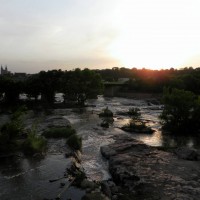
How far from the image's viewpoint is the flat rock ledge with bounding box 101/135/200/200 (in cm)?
2546

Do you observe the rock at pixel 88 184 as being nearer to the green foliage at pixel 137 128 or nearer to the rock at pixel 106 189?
the rock at pixel 106 189

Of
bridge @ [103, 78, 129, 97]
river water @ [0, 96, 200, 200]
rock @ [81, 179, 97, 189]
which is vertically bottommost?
river water @ [0, 96, 200, 200]

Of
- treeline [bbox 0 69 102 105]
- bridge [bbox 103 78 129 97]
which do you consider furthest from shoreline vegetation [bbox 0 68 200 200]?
bridge [bbox 103 78 129 97]

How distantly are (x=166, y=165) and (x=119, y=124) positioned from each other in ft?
102

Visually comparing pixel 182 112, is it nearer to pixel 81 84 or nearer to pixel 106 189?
pixel 106 189

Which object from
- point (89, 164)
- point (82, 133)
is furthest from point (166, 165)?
point (82, 133)

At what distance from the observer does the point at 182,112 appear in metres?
53.2

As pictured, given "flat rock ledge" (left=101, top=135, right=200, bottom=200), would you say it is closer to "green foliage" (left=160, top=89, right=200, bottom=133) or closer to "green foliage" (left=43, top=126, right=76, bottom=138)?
"green foliage" (left=43, top=126, right=76, bottom=138)

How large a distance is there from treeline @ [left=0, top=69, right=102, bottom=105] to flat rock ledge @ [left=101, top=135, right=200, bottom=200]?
2310 inches

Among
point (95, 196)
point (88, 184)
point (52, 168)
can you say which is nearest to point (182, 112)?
point (52, 168)

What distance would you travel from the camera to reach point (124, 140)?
43250 mm

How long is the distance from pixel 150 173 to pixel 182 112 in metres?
25.1

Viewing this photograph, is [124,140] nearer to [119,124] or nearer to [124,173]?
[124,173]

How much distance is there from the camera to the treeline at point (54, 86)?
95.2m
